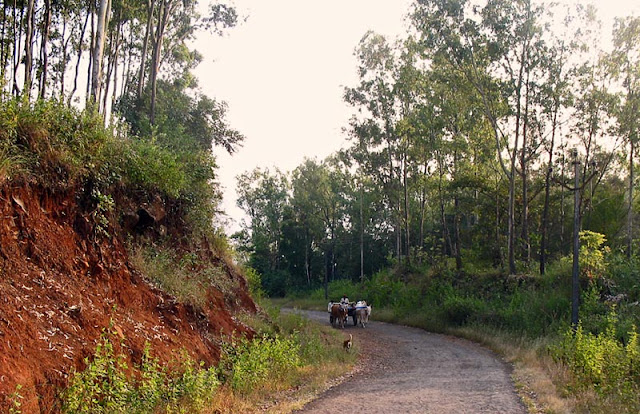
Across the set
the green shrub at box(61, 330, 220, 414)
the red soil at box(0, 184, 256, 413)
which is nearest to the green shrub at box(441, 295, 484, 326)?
the red soil at box(0, 184, 256, 413)

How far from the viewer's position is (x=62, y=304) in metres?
7.90

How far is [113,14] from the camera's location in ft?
85.4

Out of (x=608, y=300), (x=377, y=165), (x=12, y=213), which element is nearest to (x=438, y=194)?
(x=377, y=165)

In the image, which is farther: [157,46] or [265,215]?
[265,215]

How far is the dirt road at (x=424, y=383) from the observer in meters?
10.0

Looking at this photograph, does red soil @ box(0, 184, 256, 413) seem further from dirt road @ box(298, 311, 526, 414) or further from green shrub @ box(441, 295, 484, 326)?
green shrub @ box(441, 295, 484, 326)

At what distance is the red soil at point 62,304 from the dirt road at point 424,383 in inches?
123

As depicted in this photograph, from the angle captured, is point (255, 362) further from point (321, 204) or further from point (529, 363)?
point (321, 204)

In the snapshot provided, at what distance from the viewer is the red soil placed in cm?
660

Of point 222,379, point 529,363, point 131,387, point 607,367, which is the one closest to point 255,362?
point 222,379

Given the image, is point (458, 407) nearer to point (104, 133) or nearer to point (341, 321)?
point (104, 133)

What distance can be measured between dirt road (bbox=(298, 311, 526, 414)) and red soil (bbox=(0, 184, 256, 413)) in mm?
3116

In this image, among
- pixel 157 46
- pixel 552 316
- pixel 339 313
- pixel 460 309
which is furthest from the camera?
pixel 339 313

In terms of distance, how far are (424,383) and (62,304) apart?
825 cm
